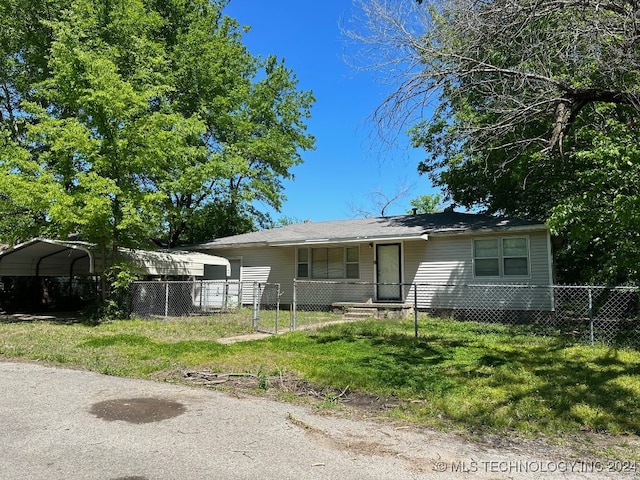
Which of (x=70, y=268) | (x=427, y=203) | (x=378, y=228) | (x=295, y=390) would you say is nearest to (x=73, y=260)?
(x=70, y=268)

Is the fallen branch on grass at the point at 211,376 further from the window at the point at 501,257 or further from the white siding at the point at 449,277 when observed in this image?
the window at the point at 501,257

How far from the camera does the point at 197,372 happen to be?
714 centimetres

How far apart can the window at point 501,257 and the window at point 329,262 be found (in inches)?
170

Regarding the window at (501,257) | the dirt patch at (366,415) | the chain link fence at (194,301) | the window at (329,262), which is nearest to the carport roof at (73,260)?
the chain link fence at (194,301)

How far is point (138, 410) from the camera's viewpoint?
5227mm

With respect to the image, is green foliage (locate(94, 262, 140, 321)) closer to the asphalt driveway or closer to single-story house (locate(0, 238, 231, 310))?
single-story house (locate(0, 238, 231, 310))

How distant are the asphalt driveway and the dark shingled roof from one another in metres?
10.1

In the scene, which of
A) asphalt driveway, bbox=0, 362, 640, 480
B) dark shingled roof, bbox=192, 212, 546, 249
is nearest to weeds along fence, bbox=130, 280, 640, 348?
dark shingled roof, bbox=192, 212, 546, 249

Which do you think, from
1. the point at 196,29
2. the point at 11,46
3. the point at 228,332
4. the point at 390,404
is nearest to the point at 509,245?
the point at 228,332

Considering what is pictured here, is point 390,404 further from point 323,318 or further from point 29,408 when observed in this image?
point 323,318

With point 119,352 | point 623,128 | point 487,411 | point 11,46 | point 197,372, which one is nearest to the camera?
point 487,411

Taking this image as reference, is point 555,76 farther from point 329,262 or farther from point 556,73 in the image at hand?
point 329,262

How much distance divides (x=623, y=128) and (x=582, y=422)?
765 cm

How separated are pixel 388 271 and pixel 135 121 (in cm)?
953
